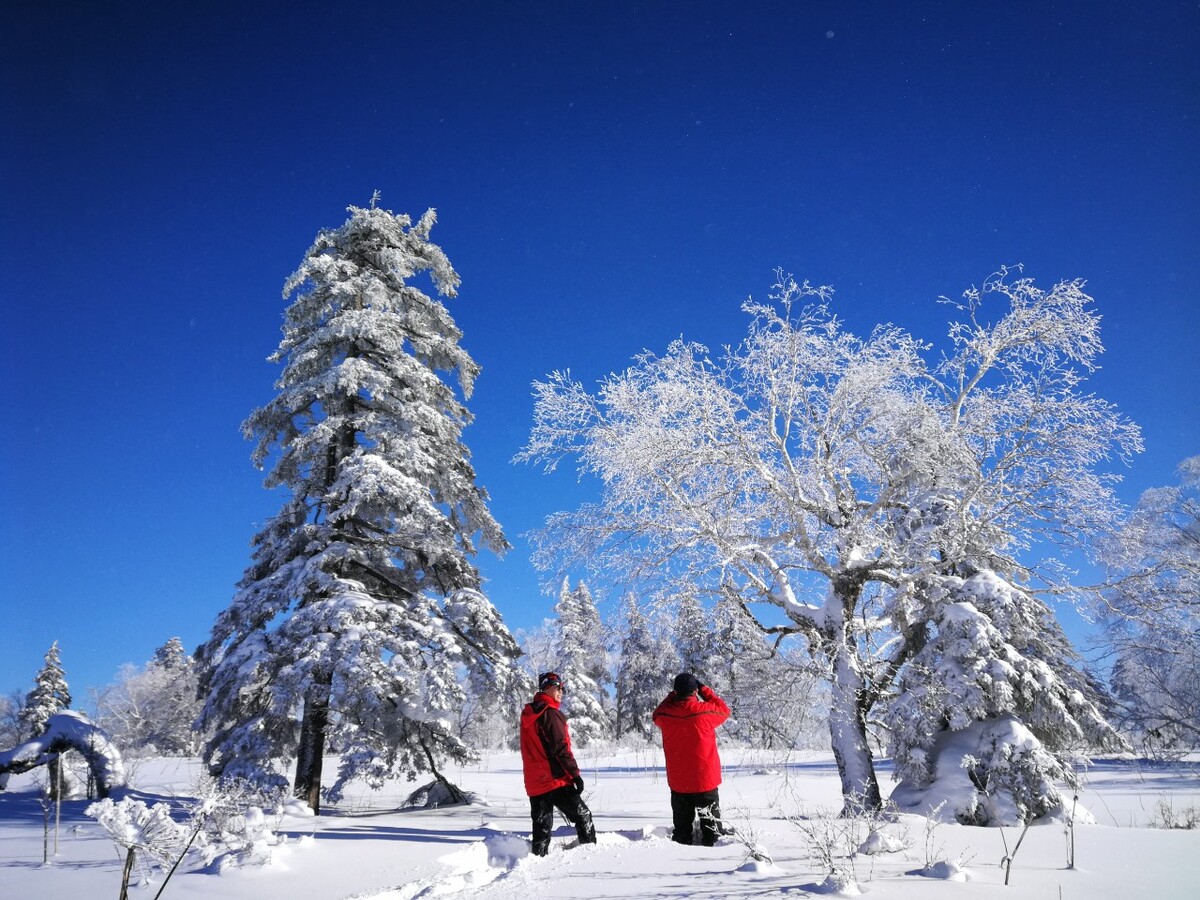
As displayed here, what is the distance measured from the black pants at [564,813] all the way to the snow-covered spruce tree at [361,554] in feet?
11.4

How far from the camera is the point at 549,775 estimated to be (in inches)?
256

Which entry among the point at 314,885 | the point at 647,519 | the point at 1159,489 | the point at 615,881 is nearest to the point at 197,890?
the point at 314,885

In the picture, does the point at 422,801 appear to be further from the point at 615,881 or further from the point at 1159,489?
the point at 1159,489

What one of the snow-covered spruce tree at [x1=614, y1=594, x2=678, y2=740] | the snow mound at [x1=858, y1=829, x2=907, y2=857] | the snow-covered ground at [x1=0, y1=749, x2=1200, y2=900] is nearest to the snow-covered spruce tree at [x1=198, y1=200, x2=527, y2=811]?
the snow-covered ground at [x1=0, y1=749, x2=1200, y2=900]

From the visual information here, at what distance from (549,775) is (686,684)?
5.63ft

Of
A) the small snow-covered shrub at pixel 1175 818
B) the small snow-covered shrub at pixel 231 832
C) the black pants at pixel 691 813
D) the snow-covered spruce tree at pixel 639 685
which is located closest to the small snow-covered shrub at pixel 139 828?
the small snow-covered shrub at pixel 231 832

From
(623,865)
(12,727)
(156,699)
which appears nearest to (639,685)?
(156,699)

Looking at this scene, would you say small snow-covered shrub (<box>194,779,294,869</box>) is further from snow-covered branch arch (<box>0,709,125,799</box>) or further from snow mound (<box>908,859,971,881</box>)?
snow-covered branch arch (<box>0,709,125,799</box>)

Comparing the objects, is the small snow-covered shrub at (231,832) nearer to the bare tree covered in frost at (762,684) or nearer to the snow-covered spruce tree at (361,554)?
the snow-covered spruce tree at (361,554)

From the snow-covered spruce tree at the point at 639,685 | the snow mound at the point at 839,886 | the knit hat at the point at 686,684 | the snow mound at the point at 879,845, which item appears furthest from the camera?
the snow-covered spruce tree at the point at 639,685

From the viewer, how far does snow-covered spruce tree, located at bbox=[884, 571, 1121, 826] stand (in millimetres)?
7980

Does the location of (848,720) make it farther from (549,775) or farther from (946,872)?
(946,872)

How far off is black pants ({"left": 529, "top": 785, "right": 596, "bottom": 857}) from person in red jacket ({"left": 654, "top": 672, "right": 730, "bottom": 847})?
0.92 m

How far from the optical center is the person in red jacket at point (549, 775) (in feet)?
21.1
